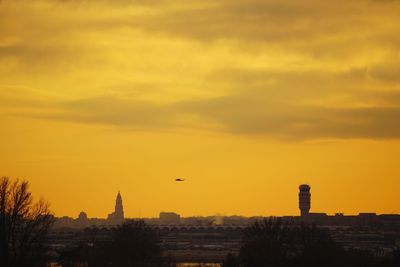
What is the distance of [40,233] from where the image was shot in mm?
81875

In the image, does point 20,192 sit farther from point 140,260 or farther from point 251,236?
point 251,236

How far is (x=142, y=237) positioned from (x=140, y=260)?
1472 cm

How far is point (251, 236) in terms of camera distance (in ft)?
426

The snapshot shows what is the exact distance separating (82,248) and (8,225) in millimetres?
22798

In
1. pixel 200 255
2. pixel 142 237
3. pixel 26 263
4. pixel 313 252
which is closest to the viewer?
pixel 26 263

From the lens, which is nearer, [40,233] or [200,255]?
[40,233]

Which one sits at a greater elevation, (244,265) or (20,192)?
(20,192)

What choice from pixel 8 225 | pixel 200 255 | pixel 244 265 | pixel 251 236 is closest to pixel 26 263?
pixel 8 225

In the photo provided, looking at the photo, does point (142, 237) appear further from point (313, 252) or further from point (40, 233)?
point (40, 233)

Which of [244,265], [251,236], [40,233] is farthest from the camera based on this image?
[251,236]

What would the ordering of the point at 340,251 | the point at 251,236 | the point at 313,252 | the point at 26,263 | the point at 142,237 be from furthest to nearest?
the point at 251,236 < the point at 142,237 < the point at 340,251 < the point at 313,252 < the point at 26,263

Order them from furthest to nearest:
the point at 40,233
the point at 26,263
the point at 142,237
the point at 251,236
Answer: the point at 251,236, the point at 142,237, the point at 40,233, the point at 26,263

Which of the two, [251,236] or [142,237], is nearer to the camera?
[142,237]

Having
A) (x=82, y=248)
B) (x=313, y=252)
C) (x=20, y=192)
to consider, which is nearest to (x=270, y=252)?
(x=313, y=252)
